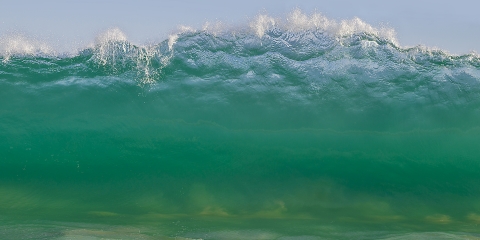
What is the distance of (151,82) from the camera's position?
396 inches

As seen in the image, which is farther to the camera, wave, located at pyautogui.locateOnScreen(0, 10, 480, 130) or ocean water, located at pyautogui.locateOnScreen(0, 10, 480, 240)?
wave, located at pyautogui.locateOnScreen(0, 10, 480, 130)

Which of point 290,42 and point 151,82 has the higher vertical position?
point 290,42

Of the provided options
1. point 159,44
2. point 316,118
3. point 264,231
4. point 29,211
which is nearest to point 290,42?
point 316,118

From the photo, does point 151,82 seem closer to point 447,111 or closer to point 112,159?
point 112,159

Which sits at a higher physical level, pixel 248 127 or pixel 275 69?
pixel 275 69

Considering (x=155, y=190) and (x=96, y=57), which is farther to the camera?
(x=96, y=57)

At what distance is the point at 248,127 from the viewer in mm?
9844

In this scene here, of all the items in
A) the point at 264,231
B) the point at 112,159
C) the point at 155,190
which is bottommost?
the point at 264,231

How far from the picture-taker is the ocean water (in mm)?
8031

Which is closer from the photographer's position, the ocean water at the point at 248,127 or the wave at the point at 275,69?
the ocean water at the point at 248,127

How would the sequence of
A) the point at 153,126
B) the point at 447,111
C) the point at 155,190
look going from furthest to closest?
the point at 447,111
the point at 153,126
the point at 155,190

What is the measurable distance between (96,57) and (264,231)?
6.02 meters

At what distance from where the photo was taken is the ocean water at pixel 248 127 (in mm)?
8031

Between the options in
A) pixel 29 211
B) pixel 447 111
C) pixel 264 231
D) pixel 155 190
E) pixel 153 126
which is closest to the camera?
pixel 264 231
